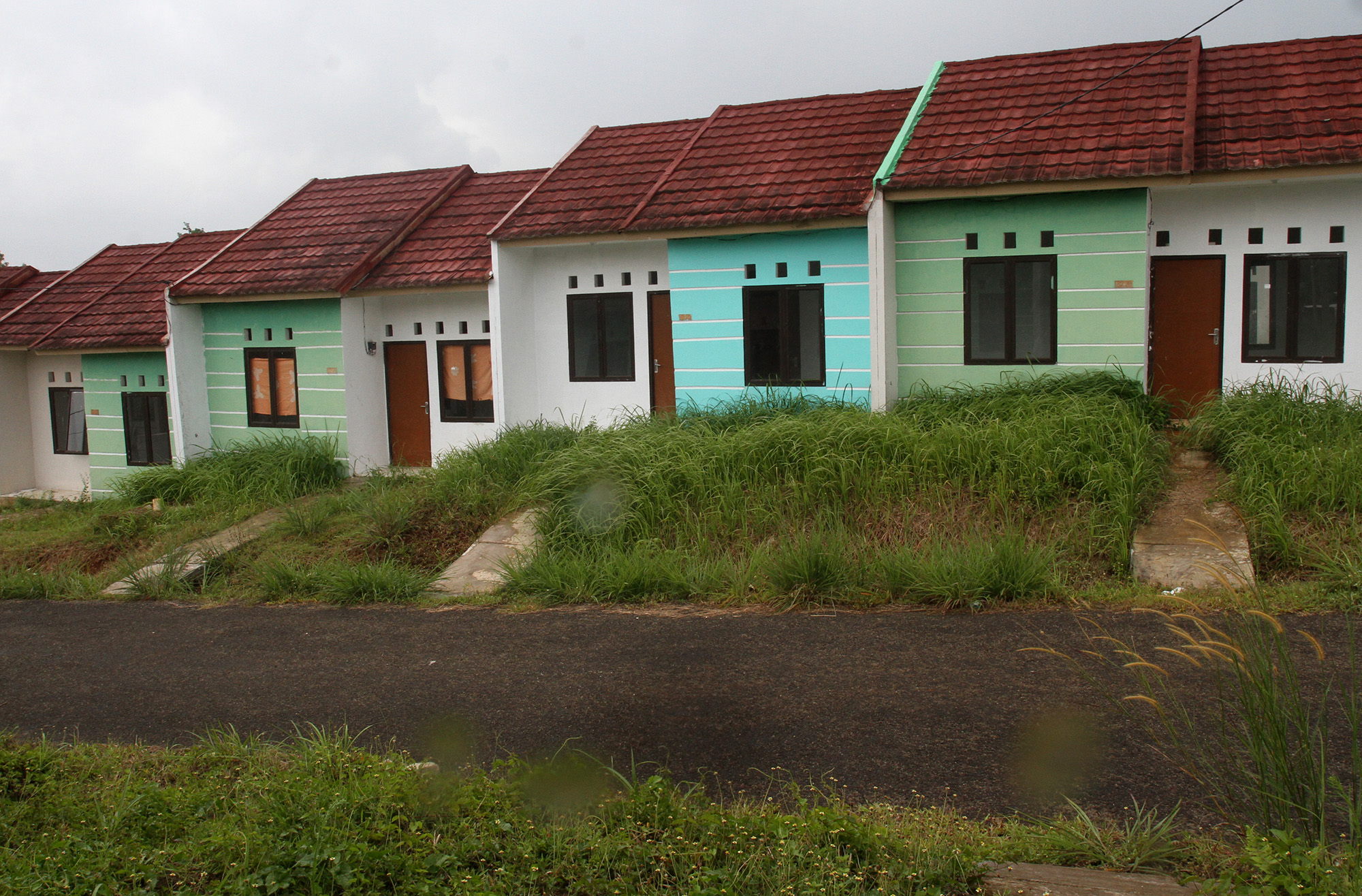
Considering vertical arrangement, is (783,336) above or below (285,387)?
above

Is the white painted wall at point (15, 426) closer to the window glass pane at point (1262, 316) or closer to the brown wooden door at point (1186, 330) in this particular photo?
the brown wooden door at point (1186, 330)

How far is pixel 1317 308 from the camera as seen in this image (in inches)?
443

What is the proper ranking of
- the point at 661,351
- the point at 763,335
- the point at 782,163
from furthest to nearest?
the point at 661,351, the point at 782,163, the point at 763,335

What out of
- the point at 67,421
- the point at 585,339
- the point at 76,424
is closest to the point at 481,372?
the point at 585,339

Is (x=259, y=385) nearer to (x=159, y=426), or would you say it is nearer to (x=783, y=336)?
(x=159, y=426)

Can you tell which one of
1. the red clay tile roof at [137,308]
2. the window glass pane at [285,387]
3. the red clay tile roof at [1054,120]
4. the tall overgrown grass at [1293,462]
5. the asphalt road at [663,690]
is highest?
the red clay tile roof at [1054,120]

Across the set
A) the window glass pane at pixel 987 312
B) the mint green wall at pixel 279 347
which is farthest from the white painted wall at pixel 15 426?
the window glass pane at pixel 987 312

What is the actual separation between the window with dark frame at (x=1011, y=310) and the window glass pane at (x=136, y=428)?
539 inches

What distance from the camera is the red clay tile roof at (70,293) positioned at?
1878cm

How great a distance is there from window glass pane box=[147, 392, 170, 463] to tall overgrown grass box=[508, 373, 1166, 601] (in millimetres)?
9821

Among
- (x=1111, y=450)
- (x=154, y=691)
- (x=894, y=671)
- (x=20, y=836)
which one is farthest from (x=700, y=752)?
(x=1111, y=450)

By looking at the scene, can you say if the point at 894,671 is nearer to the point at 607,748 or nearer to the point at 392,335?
the point at 607,748

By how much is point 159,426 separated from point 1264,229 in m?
16.6

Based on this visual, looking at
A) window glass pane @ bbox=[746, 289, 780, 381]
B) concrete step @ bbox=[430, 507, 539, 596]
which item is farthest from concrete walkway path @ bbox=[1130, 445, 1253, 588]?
concrete step @ bbox=[430, 507, 539, 596]
